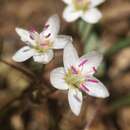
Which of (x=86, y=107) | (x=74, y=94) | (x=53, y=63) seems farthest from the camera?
(x=53, y=63)

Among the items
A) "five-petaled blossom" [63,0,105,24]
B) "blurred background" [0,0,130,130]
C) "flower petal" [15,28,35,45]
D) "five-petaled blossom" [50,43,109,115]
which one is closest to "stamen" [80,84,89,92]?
"five-petaled blossom" [50,43,109,115]

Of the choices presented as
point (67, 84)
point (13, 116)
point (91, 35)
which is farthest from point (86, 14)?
point (13, 116)

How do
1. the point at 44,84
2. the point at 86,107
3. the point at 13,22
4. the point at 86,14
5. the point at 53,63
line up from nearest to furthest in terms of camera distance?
the point at 44,84 < the point at 86,14 < the point at 86,107 < the point at 53,63 < the point at 13,22

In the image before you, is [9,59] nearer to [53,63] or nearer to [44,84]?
[53,63]

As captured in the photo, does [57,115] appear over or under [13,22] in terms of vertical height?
under

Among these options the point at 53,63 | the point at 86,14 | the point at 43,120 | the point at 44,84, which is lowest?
the point at 43,120

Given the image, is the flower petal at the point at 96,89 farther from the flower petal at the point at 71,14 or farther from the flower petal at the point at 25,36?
the flower petal at the point at 71,14

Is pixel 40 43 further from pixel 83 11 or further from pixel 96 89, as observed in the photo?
pixel 83 11
